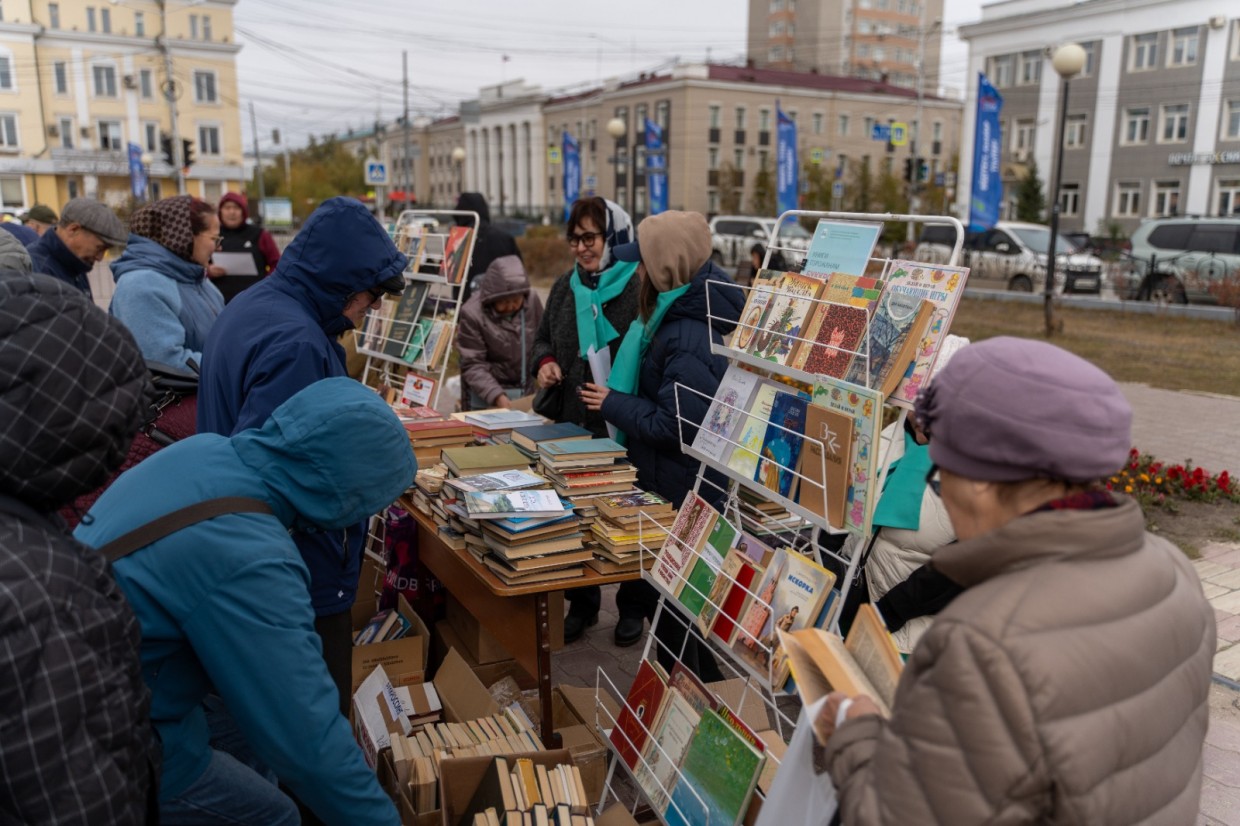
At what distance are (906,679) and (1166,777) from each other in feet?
1.24

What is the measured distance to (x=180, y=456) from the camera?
5.78 ft

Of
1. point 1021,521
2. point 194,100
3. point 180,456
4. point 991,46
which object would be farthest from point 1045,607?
point 194,100

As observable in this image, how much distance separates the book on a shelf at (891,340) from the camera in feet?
6.77

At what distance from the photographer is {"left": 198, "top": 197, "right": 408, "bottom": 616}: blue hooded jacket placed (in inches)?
97.7

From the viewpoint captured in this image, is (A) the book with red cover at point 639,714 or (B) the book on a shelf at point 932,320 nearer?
(B) the book on a shelf at point 932,320

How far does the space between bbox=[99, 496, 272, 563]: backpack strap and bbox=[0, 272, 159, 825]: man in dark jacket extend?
0.24 m

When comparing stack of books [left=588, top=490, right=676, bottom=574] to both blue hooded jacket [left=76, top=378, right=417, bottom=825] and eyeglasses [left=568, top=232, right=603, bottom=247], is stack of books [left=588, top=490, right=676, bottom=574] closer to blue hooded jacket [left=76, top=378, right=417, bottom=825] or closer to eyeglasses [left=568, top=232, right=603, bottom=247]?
blue hooded jacket [left=76, top=378, right=417, bottom=825]

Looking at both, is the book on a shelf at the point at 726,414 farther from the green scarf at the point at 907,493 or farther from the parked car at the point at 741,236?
the parked car at the point at 741,236

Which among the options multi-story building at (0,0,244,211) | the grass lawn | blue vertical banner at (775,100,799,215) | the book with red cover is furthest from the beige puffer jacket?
multi-story building at (0,0,244,211)

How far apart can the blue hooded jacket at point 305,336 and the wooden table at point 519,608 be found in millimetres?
510

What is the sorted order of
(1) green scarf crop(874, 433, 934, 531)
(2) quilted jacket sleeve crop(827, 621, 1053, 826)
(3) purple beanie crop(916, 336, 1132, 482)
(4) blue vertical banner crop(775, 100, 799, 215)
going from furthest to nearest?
(4) blue vertical banner crop(775, 100, 799, 215), (1) green scarf crop(874, 433, 934, 531), (3) purple beanie crop(916, 336, 1132, 482), (2) quilted jacket sleeve crop(827, 621, 1053, 826)

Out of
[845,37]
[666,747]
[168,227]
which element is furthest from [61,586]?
[845,37]

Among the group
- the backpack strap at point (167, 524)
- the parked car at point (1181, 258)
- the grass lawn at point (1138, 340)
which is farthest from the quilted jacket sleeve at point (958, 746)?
the parked car at point (1181, 258)

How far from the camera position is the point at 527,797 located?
243 cm
